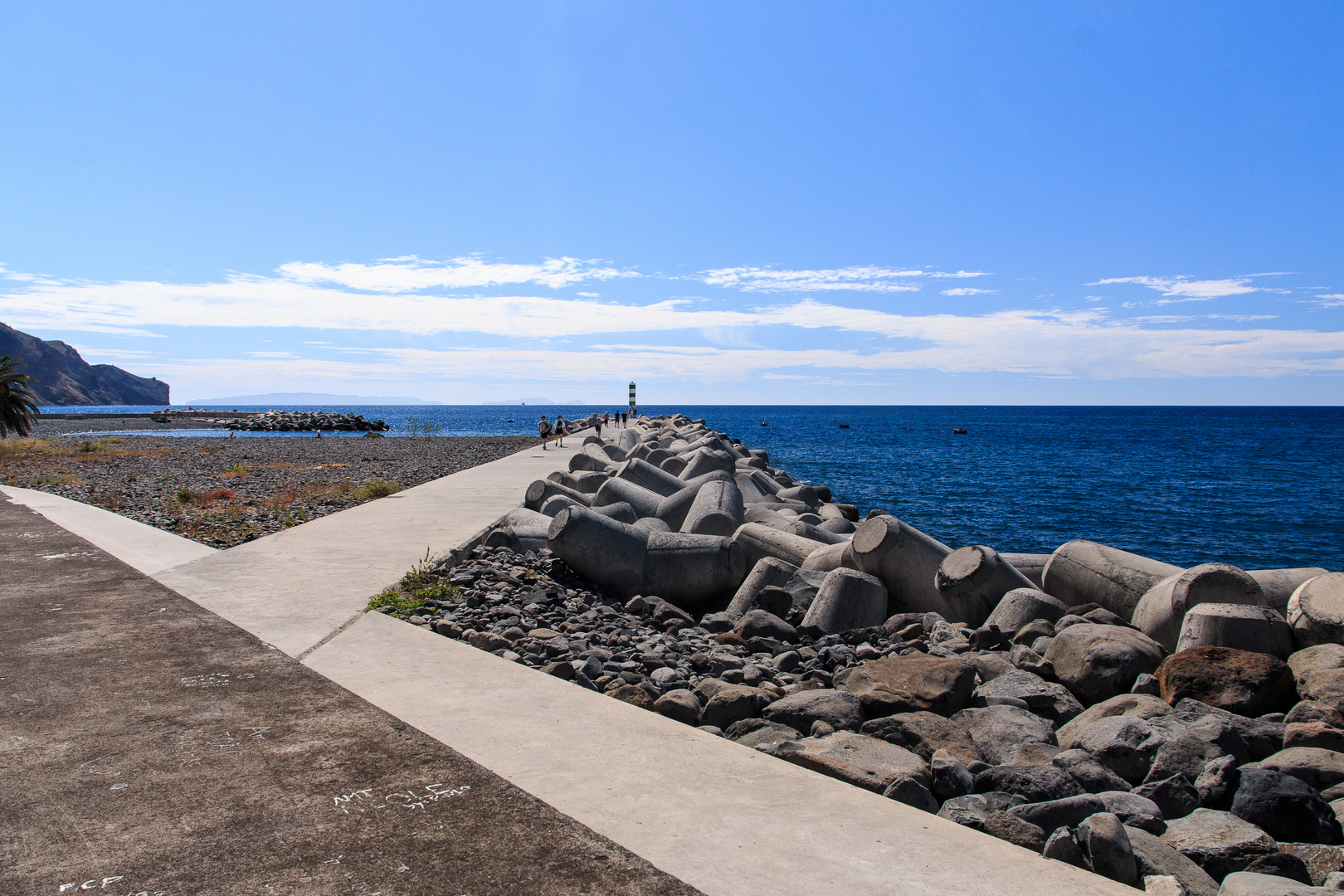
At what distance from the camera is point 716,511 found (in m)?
9.59

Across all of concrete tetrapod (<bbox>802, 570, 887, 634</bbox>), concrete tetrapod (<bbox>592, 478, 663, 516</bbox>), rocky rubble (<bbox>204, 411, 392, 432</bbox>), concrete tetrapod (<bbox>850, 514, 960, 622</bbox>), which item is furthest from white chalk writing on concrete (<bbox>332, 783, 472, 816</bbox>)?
rocky rubble (<bbox>204, 411, 392, 432</bbox>)

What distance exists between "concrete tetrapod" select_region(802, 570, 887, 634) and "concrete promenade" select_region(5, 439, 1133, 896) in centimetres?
314

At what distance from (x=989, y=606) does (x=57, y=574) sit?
27.2ft

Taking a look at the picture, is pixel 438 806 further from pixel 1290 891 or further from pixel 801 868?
pixel 1290 891

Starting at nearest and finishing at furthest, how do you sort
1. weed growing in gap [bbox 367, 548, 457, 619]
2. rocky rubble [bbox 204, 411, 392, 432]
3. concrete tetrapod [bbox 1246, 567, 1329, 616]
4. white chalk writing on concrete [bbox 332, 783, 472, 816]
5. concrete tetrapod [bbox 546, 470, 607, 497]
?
1. white chalk writing on concrete [bbox 332, 783, 472, 816]
2. weed growing in gap [bbox 367, 548, 457, 619]
3. concrete tetrapod [bbox 1246, 567, 1329, 616]
4. concrete tetrapod [bbox 546, 470, 607, 497]
5. rocky rubble [bbox 204, 411, 392, 432]

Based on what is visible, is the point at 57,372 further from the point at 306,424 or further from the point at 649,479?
the point at 649,479

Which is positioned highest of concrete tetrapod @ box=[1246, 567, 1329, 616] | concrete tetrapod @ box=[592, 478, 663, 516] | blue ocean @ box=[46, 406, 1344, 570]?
concrete tetrapod @ box=[592, 478, 663, 516]

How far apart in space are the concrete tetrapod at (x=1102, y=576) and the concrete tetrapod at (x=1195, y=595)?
0.71 meters

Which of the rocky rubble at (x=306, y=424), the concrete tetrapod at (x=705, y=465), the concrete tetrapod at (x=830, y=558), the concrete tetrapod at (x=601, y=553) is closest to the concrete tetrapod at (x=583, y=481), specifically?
the concrete tetrapod at (x=705, y=465)

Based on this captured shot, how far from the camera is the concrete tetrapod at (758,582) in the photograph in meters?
7.67

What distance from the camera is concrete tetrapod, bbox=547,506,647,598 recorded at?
8.13m

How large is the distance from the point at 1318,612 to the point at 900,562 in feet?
10.4

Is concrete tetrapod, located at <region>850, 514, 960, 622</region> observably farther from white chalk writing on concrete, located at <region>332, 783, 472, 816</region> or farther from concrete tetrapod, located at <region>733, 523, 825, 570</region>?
white chalk writing on concrete, located at <region>332, 783, 472, 816</region>

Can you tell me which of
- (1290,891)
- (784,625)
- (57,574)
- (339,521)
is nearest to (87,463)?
(339,521)
